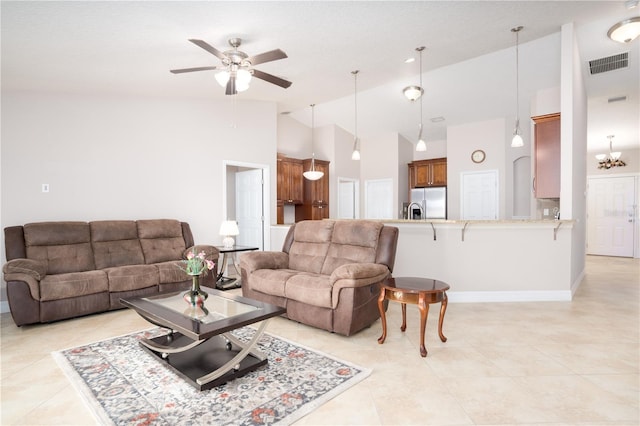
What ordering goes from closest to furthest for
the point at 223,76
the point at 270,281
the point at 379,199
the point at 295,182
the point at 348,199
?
1. the point at 223,76
2. the point at 270,281
3. the point at 295,182
4. the point at 379,199
5. the point at 348,199

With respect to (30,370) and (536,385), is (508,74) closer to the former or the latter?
(536,385)

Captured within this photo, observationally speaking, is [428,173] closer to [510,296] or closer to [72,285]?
[510,296]

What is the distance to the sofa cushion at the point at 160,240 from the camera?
440cm

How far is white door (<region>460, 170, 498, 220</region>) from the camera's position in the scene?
6871 millimetres

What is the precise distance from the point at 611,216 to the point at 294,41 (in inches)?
338

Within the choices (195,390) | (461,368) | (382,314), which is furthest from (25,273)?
(461,368)

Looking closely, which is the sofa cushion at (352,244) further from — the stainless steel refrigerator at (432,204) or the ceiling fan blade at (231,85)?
the stainless steel refrigerator at (432,204)

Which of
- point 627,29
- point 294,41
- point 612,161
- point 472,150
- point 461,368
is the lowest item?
point 461,368

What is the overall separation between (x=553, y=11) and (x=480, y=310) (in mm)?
3275

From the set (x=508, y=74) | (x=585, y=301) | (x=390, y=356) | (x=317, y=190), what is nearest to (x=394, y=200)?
(x=317, y=190)

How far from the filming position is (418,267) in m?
4.34

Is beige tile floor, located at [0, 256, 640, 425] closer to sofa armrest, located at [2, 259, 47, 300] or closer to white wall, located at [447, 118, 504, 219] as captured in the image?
sofa armrest, located at [2, 259, 47, 300]

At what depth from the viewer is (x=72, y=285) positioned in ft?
11.1

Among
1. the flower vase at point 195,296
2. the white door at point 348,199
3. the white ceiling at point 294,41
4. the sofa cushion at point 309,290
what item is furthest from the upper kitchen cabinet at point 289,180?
the flower vase at point 195,296
